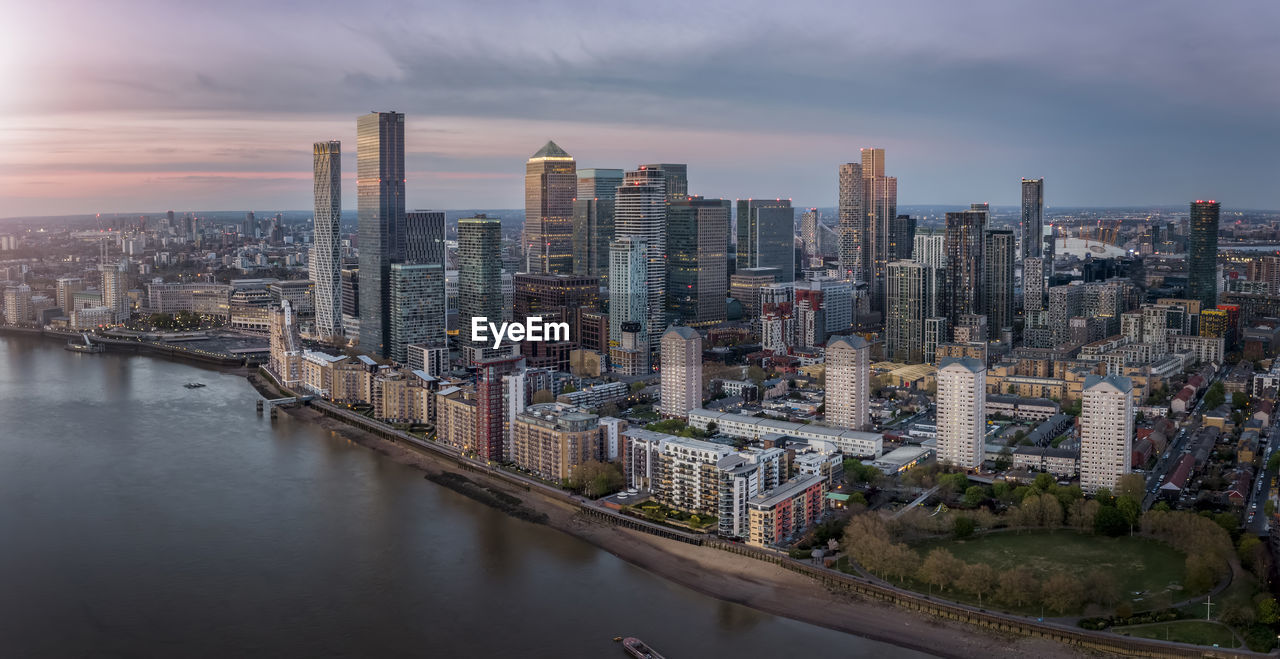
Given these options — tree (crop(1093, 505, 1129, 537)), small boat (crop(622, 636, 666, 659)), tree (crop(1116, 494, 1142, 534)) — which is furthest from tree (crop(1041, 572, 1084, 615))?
small boat (crop(622, 636, 666, 659))

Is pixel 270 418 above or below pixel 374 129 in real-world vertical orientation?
below

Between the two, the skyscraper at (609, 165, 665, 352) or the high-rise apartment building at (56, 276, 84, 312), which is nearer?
the skyscraper at (609, 165, 665, 352)

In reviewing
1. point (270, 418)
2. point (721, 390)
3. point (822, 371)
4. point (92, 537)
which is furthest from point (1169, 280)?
point (92, 537)

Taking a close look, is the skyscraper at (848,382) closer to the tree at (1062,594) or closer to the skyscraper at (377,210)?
the tree at (1062,594)

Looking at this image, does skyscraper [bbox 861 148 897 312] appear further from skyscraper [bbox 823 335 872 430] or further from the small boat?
the small boat

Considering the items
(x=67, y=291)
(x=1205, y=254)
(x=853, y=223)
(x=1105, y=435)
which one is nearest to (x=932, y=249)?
(x=1205, y=254)

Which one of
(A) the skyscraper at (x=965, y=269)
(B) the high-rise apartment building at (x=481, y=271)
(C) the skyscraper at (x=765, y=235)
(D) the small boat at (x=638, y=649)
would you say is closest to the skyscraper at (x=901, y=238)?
(C) the skyscraper at (x=765, y=235)

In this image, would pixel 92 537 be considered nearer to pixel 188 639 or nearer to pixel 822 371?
pixel 188 639
